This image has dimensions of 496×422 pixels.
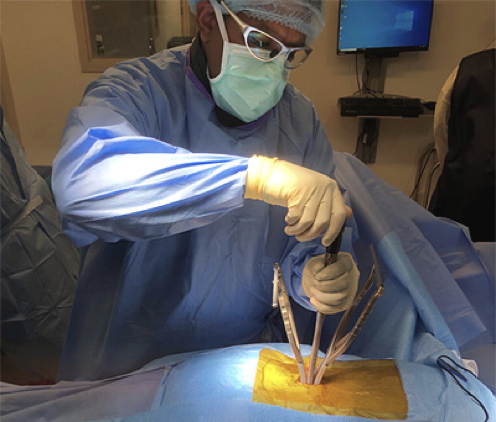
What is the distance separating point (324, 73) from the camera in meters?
1.63

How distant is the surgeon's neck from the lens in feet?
2.90

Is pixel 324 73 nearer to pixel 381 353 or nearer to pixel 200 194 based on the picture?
pixel 381 353

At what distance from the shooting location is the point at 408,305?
3.32ft

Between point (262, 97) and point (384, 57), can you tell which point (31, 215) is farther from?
point (384, 57)

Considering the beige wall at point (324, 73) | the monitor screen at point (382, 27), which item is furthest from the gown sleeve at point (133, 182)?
the monitor screen at point (382, 27)

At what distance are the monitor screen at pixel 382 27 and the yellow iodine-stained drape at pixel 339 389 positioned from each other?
127 cm

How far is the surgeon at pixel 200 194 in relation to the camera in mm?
582

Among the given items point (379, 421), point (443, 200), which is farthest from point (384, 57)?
point (379, 421)

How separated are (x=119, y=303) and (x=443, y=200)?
4.27 feet

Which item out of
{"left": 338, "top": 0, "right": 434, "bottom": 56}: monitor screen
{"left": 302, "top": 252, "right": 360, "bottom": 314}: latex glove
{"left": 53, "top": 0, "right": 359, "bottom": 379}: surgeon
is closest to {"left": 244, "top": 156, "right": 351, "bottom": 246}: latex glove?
{"left": 53, "top": 0, "right": 359, "bottom": 379}: surgeon

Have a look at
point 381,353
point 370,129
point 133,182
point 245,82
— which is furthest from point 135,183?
point 370,129

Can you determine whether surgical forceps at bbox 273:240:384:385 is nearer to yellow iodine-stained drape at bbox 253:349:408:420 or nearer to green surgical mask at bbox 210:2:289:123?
yellow iodine-stained drape at bbox 253:349:408:420

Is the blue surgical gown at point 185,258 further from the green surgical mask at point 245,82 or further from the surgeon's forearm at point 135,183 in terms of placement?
the surgeon's forearm at point 135,183

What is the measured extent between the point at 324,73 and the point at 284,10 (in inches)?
36.2
